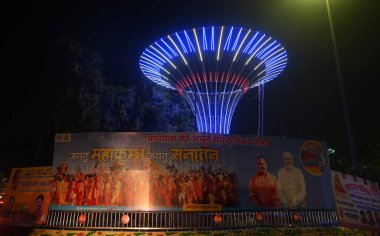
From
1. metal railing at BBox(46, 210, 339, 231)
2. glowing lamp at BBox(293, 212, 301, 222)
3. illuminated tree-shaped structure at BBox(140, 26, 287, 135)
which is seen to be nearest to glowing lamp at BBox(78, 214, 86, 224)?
metal railing at BBox(46, 210, 339, 231)

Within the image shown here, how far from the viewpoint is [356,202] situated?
1117cm

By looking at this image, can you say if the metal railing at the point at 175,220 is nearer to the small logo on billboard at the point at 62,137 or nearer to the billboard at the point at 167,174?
the billboard at the point at 167,174

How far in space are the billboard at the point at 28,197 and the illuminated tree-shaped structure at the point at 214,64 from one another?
851cm

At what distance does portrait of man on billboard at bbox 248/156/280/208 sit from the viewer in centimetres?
1025

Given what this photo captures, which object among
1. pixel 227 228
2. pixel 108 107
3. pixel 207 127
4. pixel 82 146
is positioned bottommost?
pixel 227 228

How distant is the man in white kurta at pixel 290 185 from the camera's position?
1056cm

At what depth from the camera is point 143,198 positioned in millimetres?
9664

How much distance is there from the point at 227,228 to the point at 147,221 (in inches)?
88.6

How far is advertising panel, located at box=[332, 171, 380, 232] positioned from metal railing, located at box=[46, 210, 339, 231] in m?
0.85

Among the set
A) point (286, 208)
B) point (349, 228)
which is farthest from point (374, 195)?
point (286, 208)

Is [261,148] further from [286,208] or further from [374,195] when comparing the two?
[374,195]

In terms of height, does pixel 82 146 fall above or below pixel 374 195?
above

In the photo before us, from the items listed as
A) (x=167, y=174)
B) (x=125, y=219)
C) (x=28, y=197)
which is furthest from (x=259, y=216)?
(x=28, y=197)

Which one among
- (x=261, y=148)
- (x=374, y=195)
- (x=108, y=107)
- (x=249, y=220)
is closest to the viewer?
(x=249, y=220)
